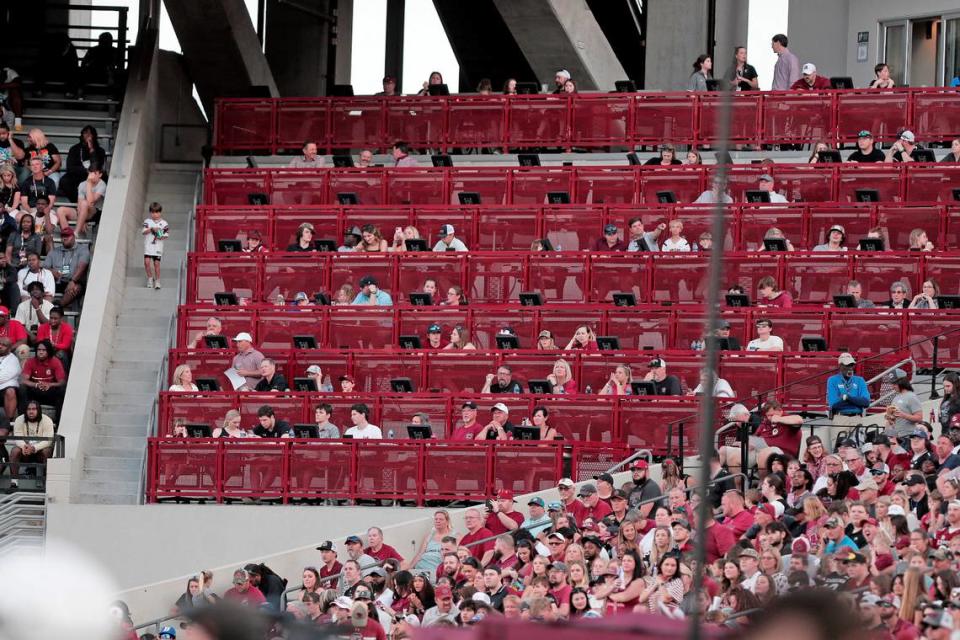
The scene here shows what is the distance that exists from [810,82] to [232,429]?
11089mm

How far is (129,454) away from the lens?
22.2 metres

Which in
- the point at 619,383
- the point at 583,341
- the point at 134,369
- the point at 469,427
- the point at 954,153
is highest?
the point at 954,153

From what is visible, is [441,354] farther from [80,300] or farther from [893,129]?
[893,129]

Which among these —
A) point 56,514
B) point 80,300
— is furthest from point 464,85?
point 56,514

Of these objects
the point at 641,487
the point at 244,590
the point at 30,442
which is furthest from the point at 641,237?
the point at 244,590

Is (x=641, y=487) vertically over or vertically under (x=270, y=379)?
under

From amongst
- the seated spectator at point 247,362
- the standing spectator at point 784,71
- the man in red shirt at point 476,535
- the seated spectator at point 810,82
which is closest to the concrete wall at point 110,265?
the seated spectator at point 247,362

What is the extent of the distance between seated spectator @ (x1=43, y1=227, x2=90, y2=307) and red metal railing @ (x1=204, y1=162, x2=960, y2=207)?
258 centimetres

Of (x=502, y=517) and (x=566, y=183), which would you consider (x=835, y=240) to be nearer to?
(x=566, y=183)

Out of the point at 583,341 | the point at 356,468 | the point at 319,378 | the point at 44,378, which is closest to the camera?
the point at 356,468

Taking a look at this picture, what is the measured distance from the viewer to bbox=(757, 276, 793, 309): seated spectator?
2150 centimetres

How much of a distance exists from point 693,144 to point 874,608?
17.1 meters

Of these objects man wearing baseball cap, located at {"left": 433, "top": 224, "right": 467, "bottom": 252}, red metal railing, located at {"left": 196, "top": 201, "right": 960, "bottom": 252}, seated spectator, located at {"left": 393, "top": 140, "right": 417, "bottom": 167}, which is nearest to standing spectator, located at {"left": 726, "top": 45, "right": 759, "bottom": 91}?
red metal railing, located at {"left": 196, "top": 201, "right": 960, "bottom": 252}

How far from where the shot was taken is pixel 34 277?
76.1 ft
